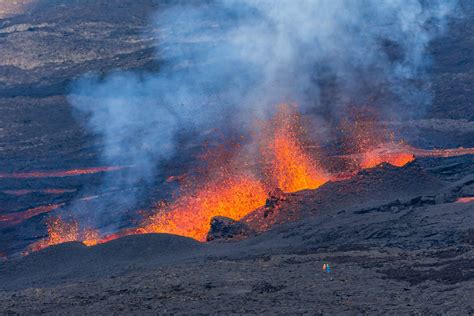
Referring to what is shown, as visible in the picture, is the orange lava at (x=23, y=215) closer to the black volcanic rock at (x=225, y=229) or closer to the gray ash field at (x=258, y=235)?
the gray ash field at (x=258, y=235)

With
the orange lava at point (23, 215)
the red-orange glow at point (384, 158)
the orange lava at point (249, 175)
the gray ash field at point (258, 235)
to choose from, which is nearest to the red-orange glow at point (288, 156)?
the orange lava at point (249, 175)

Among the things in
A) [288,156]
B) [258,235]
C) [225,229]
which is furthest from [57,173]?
[258,235]

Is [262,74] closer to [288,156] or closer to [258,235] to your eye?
[288,156]

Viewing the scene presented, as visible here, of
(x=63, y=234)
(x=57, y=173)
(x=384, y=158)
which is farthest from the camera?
(x=57, y=173)

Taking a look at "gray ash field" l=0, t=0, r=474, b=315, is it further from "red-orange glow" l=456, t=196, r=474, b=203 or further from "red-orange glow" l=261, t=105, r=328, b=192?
"red-orange glow" l=261, t=105, r=328, b=192

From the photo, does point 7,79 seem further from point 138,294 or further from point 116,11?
point 138,294

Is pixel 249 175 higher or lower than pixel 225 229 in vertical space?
higher

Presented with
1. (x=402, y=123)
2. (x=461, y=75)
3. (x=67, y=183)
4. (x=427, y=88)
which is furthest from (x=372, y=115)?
(x=67, y=183)
